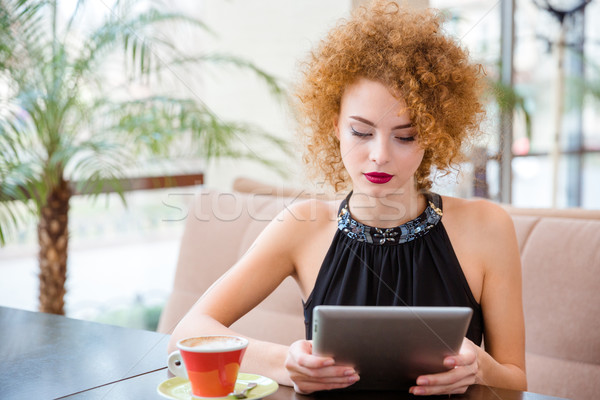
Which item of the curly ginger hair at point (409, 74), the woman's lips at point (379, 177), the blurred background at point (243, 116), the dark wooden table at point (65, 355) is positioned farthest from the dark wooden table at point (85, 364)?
the blurred background at point (243, 116)

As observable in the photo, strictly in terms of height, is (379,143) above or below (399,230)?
above

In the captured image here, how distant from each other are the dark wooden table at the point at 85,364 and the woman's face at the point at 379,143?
16.3 inches

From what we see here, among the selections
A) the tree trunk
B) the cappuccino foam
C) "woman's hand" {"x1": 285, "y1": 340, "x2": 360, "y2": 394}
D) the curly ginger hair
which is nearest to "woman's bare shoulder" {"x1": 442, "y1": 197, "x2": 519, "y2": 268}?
the curly ginger hair

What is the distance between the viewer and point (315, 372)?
0.89 metres

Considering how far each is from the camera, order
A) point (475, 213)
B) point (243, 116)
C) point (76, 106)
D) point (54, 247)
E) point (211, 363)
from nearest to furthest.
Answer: point (211, 363) → point (475, 213) → point (76, 106) → point (54, 247) → point (243, 116)

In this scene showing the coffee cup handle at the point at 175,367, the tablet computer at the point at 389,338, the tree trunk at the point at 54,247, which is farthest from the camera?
the tree trunk at the point at 54,247

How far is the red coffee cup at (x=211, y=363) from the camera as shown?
82cm

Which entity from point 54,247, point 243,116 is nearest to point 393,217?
point 54,247

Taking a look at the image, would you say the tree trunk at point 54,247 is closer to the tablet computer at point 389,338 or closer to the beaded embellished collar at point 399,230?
the beaded embellished collar at point 399,230

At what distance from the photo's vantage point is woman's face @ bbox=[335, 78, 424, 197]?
3.90 ft

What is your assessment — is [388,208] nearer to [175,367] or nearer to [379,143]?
[379,143]

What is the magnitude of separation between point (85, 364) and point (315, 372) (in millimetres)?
468

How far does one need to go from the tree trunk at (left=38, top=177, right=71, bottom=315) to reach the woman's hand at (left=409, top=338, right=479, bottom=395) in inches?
79.2

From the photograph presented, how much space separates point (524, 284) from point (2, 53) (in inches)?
74.6
